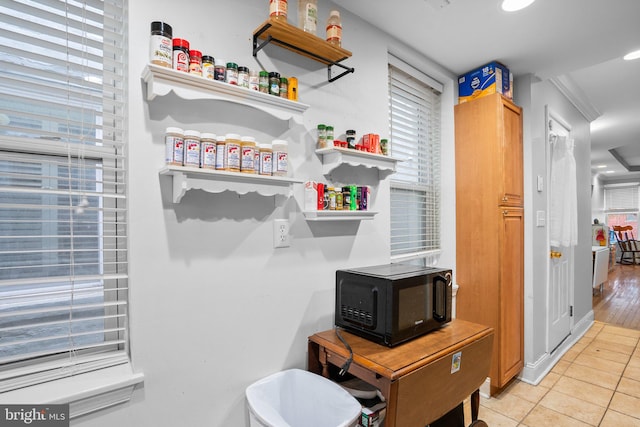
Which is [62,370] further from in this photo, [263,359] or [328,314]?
[328,314]

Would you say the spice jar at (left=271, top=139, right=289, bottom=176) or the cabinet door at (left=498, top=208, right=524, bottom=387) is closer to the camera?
the spice jar at (left=271, top=139, right=289, bottom=176)

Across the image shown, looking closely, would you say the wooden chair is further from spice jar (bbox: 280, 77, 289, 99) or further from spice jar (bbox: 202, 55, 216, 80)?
spice jar (bbox: 202, 55, 216, 80)

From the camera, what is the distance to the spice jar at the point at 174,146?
1143 mm

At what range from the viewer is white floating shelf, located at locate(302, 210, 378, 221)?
5.15ft

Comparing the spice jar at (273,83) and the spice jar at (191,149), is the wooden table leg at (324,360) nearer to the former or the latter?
the spice jar at (191,149)

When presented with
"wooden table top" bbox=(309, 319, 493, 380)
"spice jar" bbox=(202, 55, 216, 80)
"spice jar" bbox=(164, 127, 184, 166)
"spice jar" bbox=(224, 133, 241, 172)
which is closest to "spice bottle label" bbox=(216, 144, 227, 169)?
"spice jar" bbox=(224, 133, 241, 172)

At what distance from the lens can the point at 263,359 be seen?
4.84 ft

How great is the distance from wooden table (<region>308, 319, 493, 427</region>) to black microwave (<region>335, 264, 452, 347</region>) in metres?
0.05

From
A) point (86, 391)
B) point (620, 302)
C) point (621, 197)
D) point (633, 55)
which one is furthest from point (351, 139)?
point (621, 197)

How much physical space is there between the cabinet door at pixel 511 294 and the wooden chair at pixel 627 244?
915 centimetres

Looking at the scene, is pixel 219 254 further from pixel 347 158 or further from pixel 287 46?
pixel 287 46

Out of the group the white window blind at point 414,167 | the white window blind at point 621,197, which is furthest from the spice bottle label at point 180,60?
the white window blind at point 621,197

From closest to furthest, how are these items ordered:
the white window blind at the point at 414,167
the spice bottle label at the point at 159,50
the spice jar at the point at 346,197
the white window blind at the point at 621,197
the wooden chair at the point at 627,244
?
the spice bottle label at the point at 159,50
the spice jar at the point at 346,197
the white window blind at the point at 414,167
the wooden chair at the point at 627,244
the white window blind at the point at 621,197

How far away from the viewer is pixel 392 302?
1.41 meters
